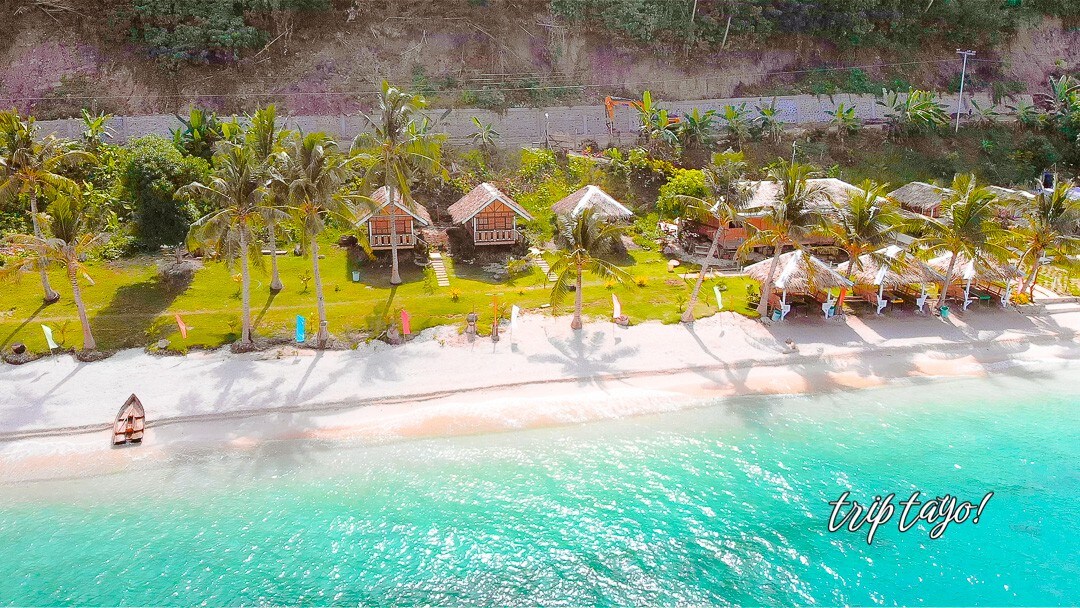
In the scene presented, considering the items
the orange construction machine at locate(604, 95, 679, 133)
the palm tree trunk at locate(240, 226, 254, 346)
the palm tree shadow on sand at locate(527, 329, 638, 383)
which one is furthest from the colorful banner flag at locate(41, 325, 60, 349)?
the orange construction machine at locate(604, 95, 679, 133)

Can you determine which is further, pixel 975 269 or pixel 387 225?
pixel 387 225

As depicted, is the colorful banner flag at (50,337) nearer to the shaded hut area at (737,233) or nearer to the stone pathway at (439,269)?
the stone pathway at (439,269)

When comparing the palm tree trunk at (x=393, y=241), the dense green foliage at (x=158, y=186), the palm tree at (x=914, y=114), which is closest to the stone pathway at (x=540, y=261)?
the palm tree trunk at (x=393, y=241)

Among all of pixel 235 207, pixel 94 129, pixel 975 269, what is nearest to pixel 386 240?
pixel 235 207

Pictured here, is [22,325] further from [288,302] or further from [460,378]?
[460,378]

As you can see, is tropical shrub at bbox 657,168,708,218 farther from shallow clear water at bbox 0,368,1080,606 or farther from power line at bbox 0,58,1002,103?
shallow clear water at bbox 0,368,1080,606

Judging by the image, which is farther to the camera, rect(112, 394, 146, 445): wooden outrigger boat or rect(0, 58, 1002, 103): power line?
rect(0, 58, 1002, 103): power line

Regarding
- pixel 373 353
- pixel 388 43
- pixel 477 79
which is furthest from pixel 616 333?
pixel 388 43
